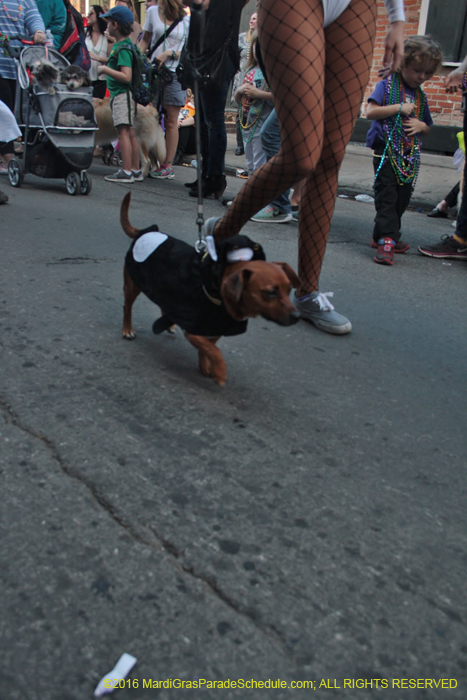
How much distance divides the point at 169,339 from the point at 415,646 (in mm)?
1802

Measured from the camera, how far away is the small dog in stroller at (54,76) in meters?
5.80

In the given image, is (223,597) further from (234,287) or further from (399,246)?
(399,246)

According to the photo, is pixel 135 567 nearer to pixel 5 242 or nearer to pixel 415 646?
pixel 415 646

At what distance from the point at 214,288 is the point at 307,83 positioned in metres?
0.96

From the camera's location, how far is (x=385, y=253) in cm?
462

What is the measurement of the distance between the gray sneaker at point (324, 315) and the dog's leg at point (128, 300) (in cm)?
90

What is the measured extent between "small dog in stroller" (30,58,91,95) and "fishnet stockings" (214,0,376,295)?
401cm

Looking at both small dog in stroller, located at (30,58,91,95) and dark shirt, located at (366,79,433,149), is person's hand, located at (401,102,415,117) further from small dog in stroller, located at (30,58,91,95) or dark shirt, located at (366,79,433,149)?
small dog in stroller, located at (30,58,91,95)

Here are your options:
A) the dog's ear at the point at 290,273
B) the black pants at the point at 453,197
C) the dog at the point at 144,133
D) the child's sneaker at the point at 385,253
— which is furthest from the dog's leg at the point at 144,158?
the dog's ear at the point at 290,273

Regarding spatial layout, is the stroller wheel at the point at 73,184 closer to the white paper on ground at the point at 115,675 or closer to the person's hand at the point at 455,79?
the person's hand at the point at 455,79

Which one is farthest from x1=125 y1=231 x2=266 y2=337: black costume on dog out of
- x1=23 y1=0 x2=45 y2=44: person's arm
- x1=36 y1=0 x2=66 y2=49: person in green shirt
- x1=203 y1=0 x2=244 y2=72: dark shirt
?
x1=36 y1=0 x2=66 y2=49: person in green shirt

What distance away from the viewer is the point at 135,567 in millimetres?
1418

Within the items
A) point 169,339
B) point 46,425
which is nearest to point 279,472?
point 46,425

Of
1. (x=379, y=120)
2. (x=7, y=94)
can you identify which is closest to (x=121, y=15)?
(x=7, y=94)
